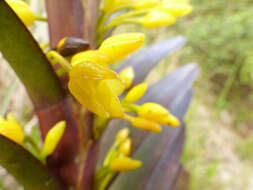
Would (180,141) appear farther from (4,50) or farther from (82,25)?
(4,50)

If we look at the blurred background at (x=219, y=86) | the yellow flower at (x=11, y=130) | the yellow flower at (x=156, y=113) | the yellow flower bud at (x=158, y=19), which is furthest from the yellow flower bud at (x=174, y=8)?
the blurred background at (x=219, y=86)

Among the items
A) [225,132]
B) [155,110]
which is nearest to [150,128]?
[155,110]

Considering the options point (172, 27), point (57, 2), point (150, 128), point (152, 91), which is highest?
point (57, 2)

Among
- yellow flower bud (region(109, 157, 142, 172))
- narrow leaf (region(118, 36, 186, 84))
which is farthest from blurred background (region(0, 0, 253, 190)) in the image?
yellow flower bud (region(109, 157, 142, 172))

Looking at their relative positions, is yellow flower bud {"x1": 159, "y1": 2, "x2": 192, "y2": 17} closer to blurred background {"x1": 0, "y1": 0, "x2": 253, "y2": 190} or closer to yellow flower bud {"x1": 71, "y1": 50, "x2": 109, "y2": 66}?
yellow flower bud {"x1": 71, "y1": 50, "x2": 109, "y2": 66}

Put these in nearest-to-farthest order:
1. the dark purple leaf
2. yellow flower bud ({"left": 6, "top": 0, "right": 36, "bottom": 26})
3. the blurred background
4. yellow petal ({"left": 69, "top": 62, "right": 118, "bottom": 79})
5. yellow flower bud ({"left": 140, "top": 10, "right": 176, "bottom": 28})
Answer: yellow petal ({"left": 69, "top": 62, "right": 118, "bottom": 79})
yellow flower bud ({"left": 6, "top": 0, "right": 36, "bottom": 26})
yellow flower bud ({"left": 140, "top": 10, "right": 176, "bottom": 28})
the dark purple leaf
the blurred background
